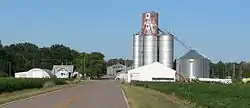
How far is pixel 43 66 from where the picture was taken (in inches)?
7441

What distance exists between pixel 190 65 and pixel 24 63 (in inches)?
3185

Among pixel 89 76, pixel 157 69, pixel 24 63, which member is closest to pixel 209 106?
pixel 157 69

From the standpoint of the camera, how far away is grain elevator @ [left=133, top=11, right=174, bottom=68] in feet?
337

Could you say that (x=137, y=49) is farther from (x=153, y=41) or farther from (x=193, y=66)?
(x=193, y=66)

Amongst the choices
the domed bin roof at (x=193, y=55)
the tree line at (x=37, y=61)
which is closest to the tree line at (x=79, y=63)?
the tree line at (x=37, y=61)

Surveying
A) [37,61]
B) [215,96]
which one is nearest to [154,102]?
[215,96]

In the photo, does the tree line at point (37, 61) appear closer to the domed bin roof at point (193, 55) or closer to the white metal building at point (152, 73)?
the white metal building at point (152, 73)

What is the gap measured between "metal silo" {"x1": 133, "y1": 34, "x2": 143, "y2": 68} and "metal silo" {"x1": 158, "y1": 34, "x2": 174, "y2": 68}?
4.42 m

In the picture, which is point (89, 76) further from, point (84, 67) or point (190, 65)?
point (190, 65)

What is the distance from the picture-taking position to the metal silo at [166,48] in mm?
102688

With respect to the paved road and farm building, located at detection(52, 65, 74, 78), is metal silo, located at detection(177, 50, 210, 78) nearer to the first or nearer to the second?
the paved road

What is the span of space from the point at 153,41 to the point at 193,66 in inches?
435

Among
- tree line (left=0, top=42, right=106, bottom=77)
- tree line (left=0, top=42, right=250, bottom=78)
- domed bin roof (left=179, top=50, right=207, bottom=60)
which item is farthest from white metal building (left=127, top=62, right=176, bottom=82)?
tree line (left=0, top=42, right=106, bottom=77)

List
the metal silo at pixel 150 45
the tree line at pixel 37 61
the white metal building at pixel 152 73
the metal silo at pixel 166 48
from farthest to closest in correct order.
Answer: the tree line at pixel 37 61 < the metal silo at pixel 166 48 < the metal silo at pixel 150 45 < the white metal building at pixel 152 73
